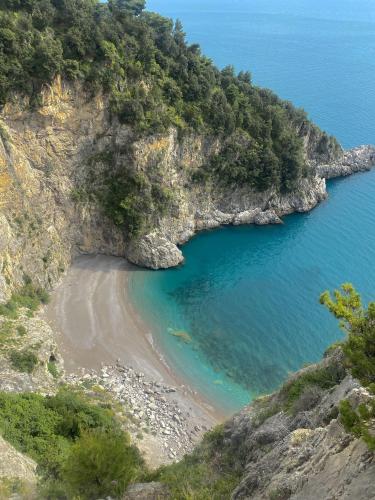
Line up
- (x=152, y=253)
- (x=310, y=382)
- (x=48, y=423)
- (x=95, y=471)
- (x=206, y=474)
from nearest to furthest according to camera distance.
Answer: (x=95, y=471)
(x=206, y=474)
(x=310, y=382)
(x=48, y=423)
(x=152, y=253)

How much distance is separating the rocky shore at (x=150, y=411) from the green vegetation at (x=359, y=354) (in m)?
19.2

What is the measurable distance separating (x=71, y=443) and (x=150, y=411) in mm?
8862

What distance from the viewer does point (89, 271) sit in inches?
1753

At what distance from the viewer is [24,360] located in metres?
28.5

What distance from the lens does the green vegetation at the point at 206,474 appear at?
15.5 meters

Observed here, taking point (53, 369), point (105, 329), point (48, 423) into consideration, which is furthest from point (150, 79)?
point (48, 423)

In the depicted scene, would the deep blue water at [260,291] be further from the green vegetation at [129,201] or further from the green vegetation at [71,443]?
the green vegetation at [71,443]

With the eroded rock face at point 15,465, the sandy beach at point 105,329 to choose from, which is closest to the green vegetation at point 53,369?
the sandy beach at point 105,329

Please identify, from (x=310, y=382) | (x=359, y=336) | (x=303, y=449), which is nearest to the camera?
(x=359, y=336)

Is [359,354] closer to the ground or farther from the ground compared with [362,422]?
farther from the ground

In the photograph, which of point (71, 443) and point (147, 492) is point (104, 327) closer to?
point (71, 443)

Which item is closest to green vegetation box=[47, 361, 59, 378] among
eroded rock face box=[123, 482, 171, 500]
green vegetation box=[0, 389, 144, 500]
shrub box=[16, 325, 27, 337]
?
shrub box=[16, 325, 27, 337]

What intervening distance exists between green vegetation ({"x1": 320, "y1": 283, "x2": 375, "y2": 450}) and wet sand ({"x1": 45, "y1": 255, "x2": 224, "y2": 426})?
73.5 ft

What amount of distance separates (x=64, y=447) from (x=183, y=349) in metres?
16.6
